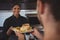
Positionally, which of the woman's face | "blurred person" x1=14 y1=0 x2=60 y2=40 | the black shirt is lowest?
the black shirt

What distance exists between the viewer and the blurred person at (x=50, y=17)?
42 centimetres

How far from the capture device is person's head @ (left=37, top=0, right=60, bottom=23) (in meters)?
0.42

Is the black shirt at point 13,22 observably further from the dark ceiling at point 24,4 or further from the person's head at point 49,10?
the person's head at point 49,10

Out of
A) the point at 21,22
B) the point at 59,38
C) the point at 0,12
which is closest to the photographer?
the point at 59,38

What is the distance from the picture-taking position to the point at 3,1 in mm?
3697

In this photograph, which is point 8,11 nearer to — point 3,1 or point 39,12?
point 3,1

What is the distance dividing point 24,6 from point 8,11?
0.37 meters

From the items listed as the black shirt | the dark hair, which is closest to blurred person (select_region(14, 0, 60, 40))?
the dark hair

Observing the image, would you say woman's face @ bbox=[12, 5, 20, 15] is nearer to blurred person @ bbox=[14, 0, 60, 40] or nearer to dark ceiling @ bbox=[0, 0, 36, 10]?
dark ceiling @ bbox=[0, 0, 36, 10]

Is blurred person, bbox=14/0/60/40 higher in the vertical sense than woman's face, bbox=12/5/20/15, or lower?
higher

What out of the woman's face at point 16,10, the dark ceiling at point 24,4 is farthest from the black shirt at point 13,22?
the dark ceiling at point 24,4

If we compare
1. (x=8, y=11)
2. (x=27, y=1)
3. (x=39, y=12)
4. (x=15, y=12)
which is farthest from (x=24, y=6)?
(x=39, y=12)

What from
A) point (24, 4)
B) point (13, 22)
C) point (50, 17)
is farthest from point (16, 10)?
point (50, 17)

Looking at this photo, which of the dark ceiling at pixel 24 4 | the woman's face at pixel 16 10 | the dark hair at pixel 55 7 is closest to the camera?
the dark hair at pixel 55 7
